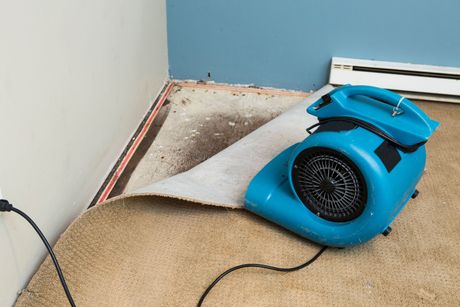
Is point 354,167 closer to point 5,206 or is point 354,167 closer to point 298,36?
point 5,206

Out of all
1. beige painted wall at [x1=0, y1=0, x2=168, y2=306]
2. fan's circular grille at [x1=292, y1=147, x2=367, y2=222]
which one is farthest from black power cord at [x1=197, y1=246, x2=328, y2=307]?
beige painted wall at [x1=0, y1=0, x2=168, y2=306]

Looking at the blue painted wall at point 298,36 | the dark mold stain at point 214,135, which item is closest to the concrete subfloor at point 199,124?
the dark mold stain at point 214,135

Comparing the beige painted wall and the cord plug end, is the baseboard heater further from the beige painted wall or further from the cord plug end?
the cord plug end

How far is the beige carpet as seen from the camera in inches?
48.7

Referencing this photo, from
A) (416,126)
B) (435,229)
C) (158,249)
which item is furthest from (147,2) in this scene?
(435,229)

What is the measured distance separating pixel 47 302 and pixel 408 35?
6.24 ft

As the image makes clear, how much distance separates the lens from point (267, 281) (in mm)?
1296

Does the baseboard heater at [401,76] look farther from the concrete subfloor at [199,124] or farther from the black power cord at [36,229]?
the black power cord at [36,229]

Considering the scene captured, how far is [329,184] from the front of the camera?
4.22ft

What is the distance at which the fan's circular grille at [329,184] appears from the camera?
1.25 m

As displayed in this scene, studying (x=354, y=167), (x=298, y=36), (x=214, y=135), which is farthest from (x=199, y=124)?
(x=354, y=167)

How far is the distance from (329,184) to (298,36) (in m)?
1.18

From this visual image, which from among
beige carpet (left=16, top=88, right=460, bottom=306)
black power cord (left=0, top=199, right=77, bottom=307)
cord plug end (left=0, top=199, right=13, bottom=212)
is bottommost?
beige carpet (left=16, top=88, right=460, bottom=306)

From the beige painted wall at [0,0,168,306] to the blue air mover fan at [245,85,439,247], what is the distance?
25.3 inches
